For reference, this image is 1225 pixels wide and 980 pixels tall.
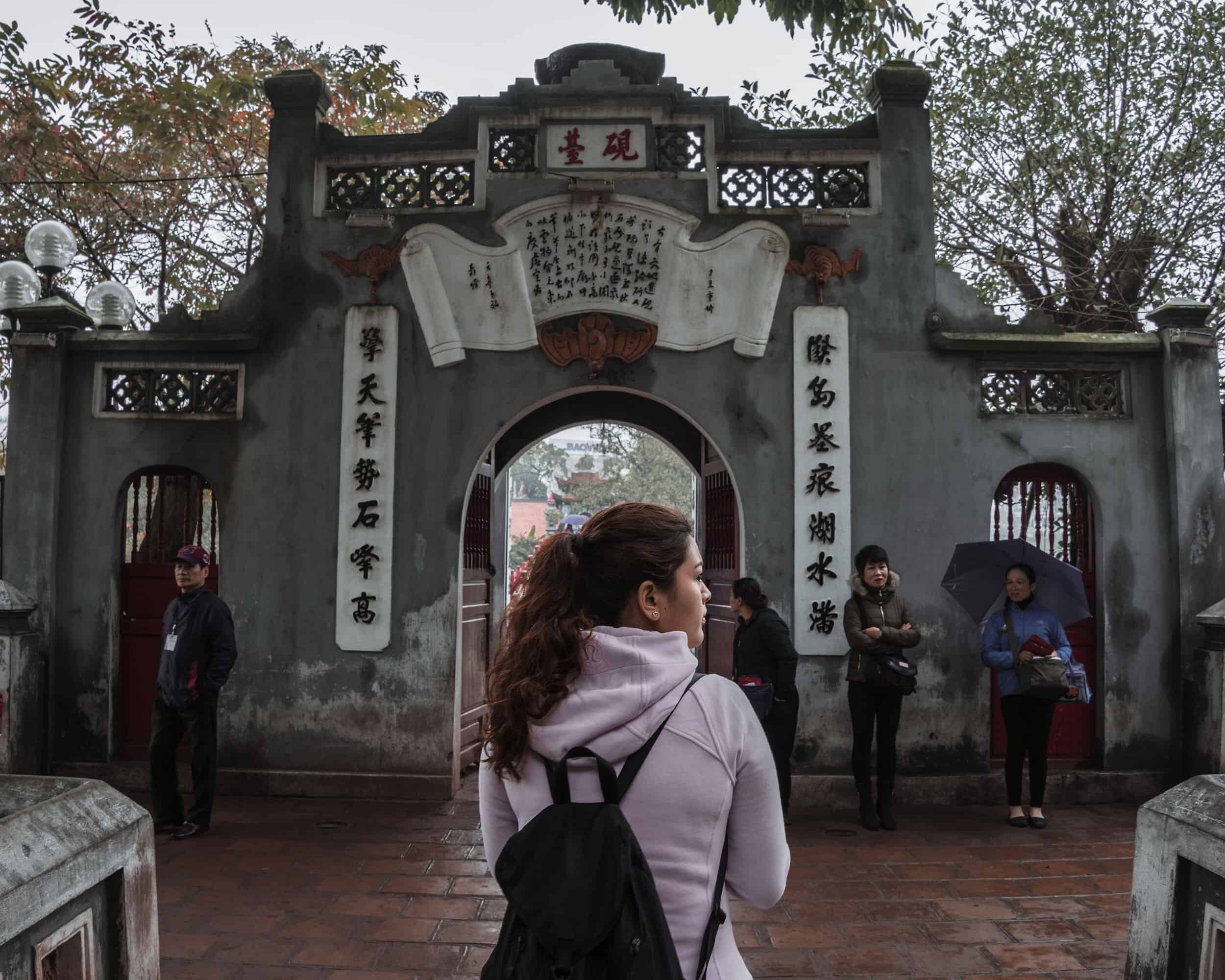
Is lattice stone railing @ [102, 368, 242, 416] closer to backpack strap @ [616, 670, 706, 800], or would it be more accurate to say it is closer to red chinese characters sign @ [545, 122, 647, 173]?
red chinese characters sign @ [545, 122, 647, 173]

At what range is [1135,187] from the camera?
949 cm

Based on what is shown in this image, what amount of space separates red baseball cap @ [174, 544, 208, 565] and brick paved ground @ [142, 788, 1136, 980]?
5.33 ft

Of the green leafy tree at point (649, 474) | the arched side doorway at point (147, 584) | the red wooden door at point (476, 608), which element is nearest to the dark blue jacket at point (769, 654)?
the red wooden door at point (476, 608)

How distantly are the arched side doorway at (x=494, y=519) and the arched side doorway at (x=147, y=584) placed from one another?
1953 mm

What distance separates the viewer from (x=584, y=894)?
1.51 m

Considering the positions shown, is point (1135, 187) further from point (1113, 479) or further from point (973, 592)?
point (973, 592)

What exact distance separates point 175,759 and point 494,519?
3.78 m

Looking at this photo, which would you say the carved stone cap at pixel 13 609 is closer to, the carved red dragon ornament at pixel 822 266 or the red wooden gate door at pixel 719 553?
the red wooden gate door at pixel 719 553

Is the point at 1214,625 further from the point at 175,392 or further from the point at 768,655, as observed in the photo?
the point at 175,392

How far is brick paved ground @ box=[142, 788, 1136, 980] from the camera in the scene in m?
4.20

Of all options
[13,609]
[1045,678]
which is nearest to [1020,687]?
[1045,678]

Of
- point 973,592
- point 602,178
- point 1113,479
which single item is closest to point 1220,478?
point 1113,479

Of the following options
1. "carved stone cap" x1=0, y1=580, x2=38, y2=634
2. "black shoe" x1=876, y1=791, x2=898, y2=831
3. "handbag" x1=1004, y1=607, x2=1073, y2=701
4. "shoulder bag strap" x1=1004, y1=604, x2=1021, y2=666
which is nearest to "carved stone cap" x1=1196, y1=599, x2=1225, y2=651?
"handbag" x1=1004, y1=607, x2=1073, y2=701

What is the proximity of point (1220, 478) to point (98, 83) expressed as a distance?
35.9 ft
